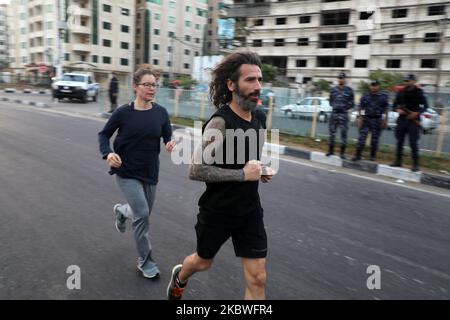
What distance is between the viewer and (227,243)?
380 centimetres

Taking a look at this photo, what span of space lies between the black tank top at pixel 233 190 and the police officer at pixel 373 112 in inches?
253

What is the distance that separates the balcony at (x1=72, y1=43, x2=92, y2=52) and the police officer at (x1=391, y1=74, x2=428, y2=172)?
52803mm

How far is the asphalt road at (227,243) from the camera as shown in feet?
9.70

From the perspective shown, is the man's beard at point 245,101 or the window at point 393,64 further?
the window at point 393,64

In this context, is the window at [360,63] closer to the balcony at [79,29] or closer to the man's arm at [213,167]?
the balcony at [79,29]

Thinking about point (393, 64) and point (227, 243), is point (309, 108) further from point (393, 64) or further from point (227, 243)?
point (393, 64)

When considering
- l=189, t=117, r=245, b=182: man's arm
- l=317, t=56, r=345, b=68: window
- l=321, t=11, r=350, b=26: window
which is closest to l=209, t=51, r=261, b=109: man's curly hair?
l=189, t=117, r=245, b=182: man's arm

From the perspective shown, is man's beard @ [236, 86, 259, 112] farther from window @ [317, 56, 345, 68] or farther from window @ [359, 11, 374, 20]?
window @ [359, 11, 374, 20]

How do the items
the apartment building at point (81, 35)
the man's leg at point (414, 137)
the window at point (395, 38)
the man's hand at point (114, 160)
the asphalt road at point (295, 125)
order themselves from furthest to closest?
the apartment building at point (81, 35) < the window at point (395, 38) < the asphalt road at point (295, 125) < the man's leg at point (414, 137) < the man's hand at point (114, 160)

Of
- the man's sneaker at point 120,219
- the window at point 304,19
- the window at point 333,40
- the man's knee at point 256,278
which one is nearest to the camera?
the man's knee at point 256,278

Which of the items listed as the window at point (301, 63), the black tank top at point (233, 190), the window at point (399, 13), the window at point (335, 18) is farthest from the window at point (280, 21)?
the black tank top at point (233, 190)

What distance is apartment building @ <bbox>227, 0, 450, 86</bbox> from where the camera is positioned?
40000 millimetres
